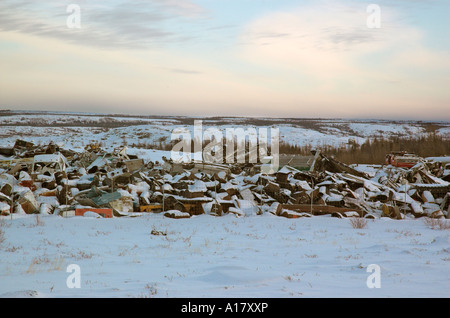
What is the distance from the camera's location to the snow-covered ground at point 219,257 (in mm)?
4613

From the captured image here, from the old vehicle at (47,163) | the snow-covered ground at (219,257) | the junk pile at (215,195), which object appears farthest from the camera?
the old vehicle at (47,163)

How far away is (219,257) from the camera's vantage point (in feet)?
20.9

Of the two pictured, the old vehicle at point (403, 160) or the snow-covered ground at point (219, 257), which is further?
the old vehicle at point (403, 160)

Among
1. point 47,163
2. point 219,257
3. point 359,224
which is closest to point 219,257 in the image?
point 219,257

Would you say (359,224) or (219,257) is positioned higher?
(219,257)

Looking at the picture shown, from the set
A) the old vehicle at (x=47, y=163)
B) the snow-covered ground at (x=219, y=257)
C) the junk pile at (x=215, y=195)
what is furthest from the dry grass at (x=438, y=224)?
the old vehicle at (x=47, y=163)

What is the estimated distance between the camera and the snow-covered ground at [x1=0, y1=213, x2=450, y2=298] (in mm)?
4613

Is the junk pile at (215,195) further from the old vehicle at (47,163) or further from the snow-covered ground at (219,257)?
the snow-covered ground at (219,257)

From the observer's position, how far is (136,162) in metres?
18.2

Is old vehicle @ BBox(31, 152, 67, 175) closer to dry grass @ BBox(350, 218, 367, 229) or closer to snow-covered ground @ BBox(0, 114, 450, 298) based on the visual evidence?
snow-covered ground @ BBox(0, 114, 450, 298)

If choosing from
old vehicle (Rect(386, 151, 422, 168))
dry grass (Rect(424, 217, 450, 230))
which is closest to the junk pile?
dry grass (Rect(424, 217, 450, 230))

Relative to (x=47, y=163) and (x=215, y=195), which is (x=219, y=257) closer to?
(x=215, y=195)

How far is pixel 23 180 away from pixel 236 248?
8.54 meters

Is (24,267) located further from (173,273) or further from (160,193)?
(160,193)
